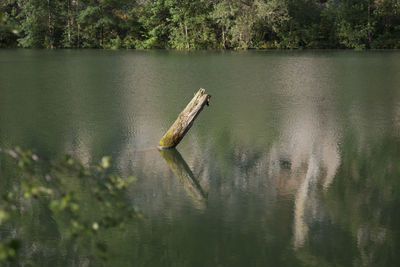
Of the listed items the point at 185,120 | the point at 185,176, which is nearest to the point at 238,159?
the point at 185,120

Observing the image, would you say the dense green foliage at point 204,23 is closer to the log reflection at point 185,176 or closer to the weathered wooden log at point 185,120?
the weathered wooden log at point 185,120

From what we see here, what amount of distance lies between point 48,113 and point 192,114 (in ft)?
13.8

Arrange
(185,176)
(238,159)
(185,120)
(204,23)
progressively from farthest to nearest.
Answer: (204,23) < (185,120) < (238,159) < (185,176)

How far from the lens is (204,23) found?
1296 inches

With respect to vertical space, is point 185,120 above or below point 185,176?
above

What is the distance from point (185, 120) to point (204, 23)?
2594 cm

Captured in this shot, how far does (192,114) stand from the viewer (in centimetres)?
762

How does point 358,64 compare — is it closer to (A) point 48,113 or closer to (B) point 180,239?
(A) point 48,113

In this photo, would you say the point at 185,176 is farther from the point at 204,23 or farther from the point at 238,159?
the point at 204,23

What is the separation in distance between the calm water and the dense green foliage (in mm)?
15194

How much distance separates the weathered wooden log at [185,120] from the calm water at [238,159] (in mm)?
178

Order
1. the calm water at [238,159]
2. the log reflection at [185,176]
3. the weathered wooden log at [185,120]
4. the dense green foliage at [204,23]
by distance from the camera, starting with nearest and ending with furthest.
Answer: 1. the calm water at [238,159]
2. the log reflection at [185,176]
3. the weathered wooden log at [185,120]
4. the dense green foliage at [204,23]

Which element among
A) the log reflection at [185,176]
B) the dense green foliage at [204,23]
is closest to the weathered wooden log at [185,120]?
the log reflection at [185,176]

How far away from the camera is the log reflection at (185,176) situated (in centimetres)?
589
